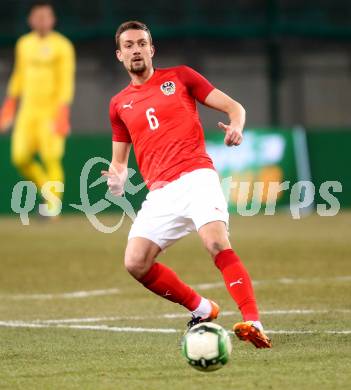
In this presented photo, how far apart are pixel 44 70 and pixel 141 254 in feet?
36.2

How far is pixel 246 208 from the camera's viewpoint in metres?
19.2

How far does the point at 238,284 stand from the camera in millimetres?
7184

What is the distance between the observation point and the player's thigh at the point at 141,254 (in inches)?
297

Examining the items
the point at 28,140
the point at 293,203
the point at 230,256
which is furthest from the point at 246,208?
the point at 230,256

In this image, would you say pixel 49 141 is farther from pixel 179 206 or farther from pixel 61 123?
pixel 179 206

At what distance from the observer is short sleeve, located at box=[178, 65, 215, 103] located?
7.70 m

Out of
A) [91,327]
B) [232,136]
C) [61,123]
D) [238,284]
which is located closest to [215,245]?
[238,284]

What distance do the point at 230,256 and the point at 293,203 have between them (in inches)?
488

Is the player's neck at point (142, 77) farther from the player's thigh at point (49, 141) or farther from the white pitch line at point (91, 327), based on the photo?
the player's thigh at point (49, 141)

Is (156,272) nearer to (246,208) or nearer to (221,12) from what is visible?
(246,208)

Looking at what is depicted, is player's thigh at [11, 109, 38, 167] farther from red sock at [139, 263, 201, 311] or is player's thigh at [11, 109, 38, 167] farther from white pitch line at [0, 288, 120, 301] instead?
red sock at [139, 263, 201, 311]

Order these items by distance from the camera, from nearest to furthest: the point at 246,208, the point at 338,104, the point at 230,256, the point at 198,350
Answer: the point at 198,350 → the point at 230,256 → the point at 246,208 → the point at 338,104

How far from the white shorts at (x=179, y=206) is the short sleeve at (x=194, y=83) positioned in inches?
19.2

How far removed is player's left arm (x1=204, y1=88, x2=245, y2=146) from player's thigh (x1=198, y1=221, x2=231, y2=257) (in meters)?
0.52
